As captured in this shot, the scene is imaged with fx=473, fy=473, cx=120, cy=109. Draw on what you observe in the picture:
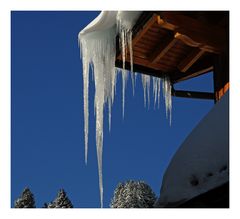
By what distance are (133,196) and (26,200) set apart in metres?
7.92

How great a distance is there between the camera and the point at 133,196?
1405 inches

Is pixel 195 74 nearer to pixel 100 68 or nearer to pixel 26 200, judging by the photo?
pixel 100 68

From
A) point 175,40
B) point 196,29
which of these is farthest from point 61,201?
point 196,29

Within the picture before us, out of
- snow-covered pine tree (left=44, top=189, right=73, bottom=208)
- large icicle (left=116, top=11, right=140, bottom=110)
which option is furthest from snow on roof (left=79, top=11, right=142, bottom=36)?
snow-covered pine tree (left=44, top=189, right=73, bottom=208)

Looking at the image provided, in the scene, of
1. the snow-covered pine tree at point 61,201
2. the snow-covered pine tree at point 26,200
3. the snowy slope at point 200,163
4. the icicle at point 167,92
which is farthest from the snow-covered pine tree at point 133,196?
the snowy slope at point 200,163

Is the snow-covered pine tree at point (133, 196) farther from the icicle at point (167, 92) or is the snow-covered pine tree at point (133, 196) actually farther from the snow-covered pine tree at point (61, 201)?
the icicle at point (167, 92)

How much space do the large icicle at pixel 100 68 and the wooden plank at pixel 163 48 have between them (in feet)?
2.05

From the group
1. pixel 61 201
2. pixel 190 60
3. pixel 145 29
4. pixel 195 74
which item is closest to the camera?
pixel 145 29

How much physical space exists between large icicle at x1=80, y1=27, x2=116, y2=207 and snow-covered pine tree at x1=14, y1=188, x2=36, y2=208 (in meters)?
27.4

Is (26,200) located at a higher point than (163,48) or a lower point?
lower

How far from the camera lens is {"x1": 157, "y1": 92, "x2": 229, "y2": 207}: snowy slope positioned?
388cm

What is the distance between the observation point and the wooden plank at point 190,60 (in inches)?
266
